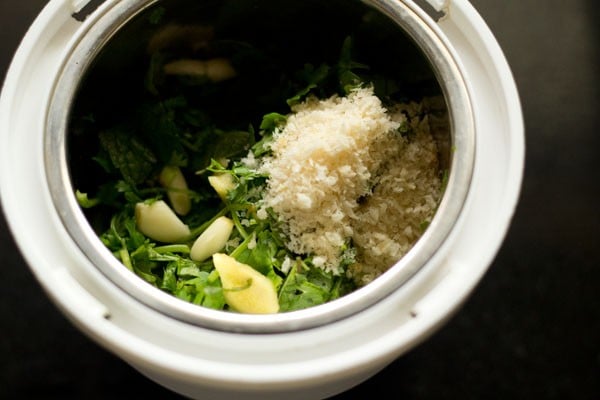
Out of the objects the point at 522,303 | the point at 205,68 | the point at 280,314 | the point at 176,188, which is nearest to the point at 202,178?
the point at 176,188

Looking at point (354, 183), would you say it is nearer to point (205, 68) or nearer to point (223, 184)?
point (223, 184)

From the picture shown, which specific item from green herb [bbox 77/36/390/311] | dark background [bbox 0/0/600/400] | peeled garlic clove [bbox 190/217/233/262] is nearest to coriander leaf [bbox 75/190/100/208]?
green herb [bbox 77/36/390/311]

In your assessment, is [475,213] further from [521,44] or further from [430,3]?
[521,44]

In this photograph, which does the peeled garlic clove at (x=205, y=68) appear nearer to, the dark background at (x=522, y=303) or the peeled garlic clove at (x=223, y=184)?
the peeled garlic clove at (x=223, y=184)

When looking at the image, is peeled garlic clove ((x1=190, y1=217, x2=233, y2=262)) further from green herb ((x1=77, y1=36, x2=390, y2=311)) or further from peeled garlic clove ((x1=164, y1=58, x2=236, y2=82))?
peeled garlic clove ((x1=164, y1=58, x2=236, y2=82))

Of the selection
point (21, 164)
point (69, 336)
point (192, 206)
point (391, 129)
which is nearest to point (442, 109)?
point (391, 129)

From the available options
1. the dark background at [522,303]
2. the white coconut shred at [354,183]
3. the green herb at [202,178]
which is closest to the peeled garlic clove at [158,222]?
the green herb at [202,178]
